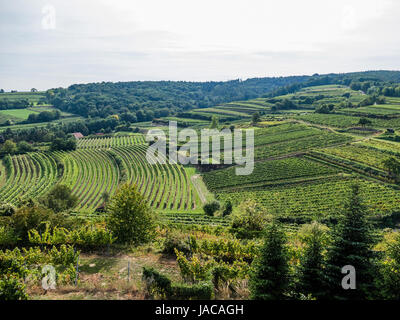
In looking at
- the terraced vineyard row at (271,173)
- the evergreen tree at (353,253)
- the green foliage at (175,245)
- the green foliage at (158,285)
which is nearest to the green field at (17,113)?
the terraced vineyard row at (271,173)

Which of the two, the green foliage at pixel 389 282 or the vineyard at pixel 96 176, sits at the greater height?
the green foliage at pixel 389 282

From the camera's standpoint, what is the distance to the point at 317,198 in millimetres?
56062

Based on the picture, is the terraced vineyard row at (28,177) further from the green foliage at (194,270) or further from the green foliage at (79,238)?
the green foliage at (194,270)

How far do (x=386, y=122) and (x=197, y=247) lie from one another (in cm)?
9966

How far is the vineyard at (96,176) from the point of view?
218ft

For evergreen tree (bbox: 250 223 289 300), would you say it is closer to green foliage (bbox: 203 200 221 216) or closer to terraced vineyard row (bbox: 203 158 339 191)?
green foliage (bbox: 203 200 221 216)

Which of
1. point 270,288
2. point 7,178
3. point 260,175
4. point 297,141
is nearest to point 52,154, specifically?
point 7,178

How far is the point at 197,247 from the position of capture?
20984 mm

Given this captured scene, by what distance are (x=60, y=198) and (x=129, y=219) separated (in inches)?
1620

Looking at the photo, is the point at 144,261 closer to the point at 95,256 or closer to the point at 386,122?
the point at 95,256

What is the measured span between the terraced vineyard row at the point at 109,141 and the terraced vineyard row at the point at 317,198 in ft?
234

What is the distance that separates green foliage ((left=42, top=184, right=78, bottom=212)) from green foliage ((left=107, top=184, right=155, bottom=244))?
Answer: 1285 inches

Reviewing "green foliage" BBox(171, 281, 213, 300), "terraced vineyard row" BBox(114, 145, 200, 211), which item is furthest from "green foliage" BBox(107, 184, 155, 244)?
"terraced vineyard row" BBox(114, 145, 200, 211)

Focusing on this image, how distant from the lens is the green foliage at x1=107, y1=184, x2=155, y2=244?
72.9 ft
